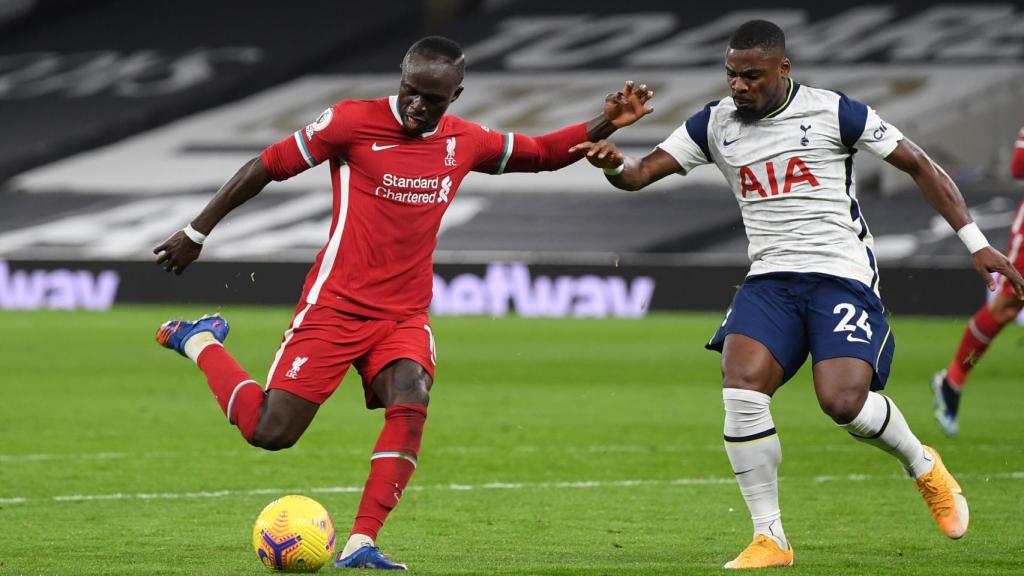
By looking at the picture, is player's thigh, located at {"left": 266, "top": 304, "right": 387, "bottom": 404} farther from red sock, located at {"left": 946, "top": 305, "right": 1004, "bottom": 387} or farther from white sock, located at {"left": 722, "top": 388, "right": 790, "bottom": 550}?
red sock, located at {"left": 946, "top": 305, "right": 1004, "bottom": 387}

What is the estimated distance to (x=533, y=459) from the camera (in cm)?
976

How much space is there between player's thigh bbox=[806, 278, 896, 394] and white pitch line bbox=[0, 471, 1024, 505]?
2.54 m

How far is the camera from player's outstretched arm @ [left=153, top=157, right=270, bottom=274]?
6172mm

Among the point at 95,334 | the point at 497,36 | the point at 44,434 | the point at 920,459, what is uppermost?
the point at 920,459

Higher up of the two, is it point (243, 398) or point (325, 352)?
point (325, 352)

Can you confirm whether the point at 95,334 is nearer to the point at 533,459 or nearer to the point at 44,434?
the point at 44,434

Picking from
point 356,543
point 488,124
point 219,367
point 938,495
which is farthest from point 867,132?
point 488,124

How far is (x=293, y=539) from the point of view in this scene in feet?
18.8

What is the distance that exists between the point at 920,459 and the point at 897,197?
67.4ft

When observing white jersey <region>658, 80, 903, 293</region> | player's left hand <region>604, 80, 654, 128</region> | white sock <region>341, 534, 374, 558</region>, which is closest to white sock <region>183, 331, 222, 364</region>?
white sock <region>341, 534, 374, 558</region>

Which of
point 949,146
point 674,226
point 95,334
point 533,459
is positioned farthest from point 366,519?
point 949,146

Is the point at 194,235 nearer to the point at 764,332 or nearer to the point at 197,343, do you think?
the point at 197,343

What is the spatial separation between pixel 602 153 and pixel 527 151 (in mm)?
380

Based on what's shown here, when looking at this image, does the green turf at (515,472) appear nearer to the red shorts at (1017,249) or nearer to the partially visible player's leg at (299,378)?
the partially visible player's leg at (299,378)
